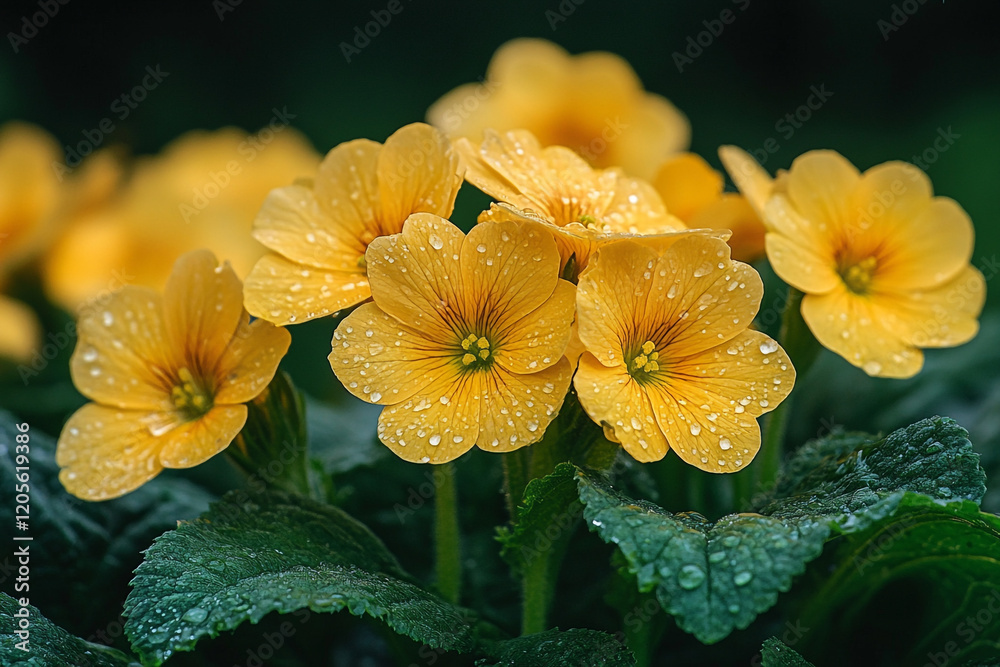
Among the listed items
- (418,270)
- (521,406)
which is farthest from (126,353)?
(521,406)

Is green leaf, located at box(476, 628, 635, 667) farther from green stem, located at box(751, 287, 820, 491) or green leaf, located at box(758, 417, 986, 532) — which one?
green stem, located at box(751, 287, 820, 491)

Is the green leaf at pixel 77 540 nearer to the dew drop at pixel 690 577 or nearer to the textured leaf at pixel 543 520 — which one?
the textured leaf at pixel 543 520

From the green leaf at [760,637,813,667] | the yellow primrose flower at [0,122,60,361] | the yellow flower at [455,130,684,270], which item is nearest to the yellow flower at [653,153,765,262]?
the yellow flower at [455,130,684,270]

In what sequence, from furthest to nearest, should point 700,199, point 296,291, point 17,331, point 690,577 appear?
point 17,331
point 700,199
point 296,291
point 690,577

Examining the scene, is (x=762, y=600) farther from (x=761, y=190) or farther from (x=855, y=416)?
(x=855, y=416)

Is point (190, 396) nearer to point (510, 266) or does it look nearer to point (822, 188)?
point (510, 266)

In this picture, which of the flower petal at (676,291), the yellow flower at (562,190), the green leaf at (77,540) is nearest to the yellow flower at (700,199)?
the yellow flower at (562,190)

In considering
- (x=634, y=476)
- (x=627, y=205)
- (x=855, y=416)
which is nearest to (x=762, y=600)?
(x=634, y=476)

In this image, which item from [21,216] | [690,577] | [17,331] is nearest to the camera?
[690,577]
